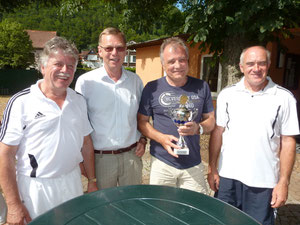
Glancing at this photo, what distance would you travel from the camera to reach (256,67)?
2203 mm

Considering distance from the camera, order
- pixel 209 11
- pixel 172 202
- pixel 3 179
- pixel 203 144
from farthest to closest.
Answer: pixel 203 144
pixel 209 11
pixel 3 179
pixel 172 202

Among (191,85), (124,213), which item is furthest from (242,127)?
(124,213)

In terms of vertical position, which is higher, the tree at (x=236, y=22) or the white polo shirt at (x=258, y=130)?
the tree at (x=236, y=22)

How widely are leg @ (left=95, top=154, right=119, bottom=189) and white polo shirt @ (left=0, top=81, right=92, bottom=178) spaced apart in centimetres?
63

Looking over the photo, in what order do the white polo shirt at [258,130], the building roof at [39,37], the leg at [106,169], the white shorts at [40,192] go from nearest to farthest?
the white shorts at [40,192] → the white polo shirt at [258,130] → the leg at [106,169] → the building roof at [39,37]

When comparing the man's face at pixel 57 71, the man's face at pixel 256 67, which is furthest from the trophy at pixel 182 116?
the man's face at pixel 57 71

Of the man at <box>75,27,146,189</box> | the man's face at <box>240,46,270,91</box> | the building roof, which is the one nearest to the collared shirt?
Result: the man at <box>75,27,146,189</box>

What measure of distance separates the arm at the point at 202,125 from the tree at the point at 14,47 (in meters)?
22.8

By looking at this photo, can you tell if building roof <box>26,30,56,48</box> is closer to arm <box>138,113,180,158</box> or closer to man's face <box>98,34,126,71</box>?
man's face <box>98,34,126,71</box>

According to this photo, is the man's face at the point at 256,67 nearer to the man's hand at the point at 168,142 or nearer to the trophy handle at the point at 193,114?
the trophy handle at the point at 193,114

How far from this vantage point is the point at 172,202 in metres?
1.68

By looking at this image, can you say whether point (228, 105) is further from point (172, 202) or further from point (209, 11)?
point (209, 11)

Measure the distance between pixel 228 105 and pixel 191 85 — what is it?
421 millimetres

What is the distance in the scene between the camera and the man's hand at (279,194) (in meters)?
2.18
